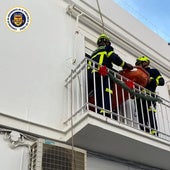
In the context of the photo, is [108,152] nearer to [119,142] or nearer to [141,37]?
[119,142]

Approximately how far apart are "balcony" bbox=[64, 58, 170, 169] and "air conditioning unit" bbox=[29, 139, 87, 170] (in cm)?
41

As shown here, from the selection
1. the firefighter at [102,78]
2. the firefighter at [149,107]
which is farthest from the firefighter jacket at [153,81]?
the firefighter at [102,78]

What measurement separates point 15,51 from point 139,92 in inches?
90.3

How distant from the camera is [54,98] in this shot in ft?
17.6

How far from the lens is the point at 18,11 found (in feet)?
19.0

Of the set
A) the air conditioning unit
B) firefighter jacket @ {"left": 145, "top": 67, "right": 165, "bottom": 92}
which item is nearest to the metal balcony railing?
firefighter jacket @ {"left": 145, "top": 67, "right": 165, "bottom": 92}

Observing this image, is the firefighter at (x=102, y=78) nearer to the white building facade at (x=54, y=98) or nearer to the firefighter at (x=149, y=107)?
the white building facade at (x=54, y=98)

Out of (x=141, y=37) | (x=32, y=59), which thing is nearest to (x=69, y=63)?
(x=32, y=59)

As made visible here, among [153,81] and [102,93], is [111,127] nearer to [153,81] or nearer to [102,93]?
[102,93]

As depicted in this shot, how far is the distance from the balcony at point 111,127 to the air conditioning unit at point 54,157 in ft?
1.35

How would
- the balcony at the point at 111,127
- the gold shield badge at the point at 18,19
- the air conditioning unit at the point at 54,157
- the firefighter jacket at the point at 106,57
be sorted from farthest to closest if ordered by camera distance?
the firefighter jacket at the point at 106,57
the gold shield badge at the point at 18,19
the balcony at the point at 111,127
the air conditioning unit at the point at 54,157

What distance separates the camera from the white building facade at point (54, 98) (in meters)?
4.70

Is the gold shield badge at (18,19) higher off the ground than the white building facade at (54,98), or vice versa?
the gold shield badge at (18,19)

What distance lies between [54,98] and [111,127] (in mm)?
1089
